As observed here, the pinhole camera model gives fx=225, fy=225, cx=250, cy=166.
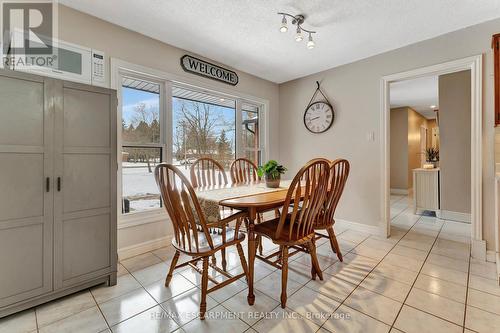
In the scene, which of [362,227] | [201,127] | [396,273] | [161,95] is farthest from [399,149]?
[161,95]

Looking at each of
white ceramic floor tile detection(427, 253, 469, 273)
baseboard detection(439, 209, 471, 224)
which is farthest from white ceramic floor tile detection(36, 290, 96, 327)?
baseboard detection(439, 209, 471, 224)

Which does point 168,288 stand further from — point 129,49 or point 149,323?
point 129,49

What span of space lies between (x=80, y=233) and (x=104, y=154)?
25.4 inches

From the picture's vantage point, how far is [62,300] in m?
1.72

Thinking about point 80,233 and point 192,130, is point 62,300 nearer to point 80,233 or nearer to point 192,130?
point 80,233

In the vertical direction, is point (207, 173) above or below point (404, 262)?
above

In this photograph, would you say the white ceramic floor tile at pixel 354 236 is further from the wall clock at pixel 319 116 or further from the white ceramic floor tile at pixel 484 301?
the wall clock at pixel 319 116

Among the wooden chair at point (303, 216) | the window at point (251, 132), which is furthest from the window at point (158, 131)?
the wooden chair at point (303, 216)

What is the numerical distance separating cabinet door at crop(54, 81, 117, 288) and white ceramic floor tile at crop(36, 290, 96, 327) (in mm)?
138

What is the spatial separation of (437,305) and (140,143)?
3.08 meters

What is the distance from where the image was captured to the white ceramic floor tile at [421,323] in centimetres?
140

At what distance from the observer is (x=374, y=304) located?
165 cm

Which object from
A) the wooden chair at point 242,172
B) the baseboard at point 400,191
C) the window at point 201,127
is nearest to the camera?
the wooden chair at point 242,172

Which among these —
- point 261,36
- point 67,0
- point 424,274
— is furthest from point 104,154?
point 424,274
